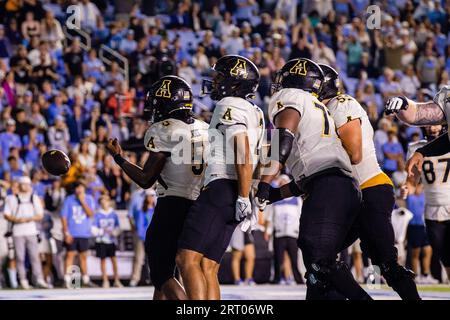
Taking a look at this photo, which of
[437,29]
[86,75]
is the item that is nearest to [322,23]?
[437,29]

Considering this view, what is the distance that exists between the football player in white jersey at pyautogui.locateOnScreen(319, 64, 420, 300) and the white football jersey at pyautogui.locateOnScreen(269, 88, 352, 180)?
29 cm

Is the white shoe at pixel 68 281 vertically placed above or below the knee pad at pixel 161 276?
below

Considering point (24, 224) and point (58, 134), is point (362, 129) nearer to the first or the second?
point (24, 224)

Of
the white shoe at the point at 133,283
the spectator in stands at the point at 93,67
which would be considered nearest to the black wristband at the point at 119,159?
the white shoe at the point at 133,283

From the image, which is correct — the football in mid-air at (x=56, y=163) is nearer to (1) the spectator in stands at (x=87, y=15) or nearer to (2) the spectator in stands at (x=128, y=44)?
(2) the spectator in stands at (x=128, y=44)

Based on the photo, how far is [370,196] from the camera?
7156mm

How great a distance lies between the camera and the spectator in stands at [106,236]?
13.9m

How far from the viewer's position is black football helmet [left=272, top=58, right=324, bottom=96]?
6828 millimetres

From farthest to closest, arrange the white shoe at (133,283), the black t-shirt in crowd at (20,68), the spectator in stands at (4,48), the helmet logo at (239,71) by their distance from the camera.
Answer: the spectator in stands at (4,48) < the black t-shirt in crowd at (20,68) < the white shoe at (133,283) < the helmet logo at (239,71)

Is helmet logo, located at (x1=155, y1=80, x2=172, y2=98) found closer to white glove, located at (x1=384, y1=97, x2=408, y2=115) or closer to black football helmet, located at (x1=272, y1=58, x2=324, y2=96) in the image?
black football helmet, located at (x1=272, y1=58, x2=324, y2=96)

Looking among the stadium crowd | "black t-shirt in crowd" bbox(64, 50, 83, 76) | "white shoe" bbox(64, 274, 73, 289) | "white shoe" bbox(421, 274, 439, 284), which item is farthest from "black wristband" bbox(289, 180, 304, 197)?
"black t-shirt in crowd" bbox(64, 50, 83, 76)

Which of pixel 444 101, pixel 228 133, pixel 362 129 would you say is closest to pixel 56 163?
pixel 228 133

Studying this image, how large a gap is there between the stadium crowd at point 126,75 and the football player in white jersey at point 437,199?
1.38m

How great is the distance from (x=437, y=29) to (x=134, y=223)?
910 centimetres
